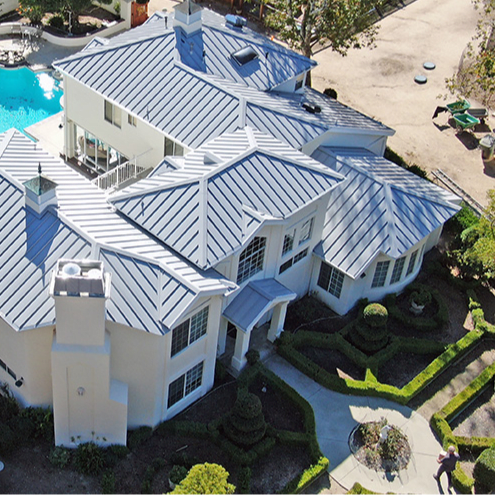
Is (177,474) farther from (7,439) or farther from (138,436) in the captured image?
(7,439)

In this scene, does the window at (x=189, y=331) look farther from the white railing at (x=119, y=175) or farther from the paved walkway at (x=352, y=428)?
the white railing at (x=119, y=175)

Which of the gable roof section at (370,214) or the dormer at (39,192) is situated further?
the gable roof section at (370,214)

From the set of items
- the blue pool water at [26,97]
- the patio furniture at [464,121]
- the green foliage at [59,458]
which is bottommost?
the green foliage at [59,458]

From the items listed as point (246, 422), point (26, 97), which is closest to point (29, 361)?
point (246, 422)

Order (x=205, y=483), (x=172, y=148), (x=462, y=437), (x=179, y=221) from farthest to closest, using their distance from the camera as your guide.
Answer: (x=172, y=148)
(x=462, y=437)
(x=179, y=221)
(x=205, y=483)

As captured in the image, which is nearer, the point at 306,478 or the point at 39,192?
the point at 39,192

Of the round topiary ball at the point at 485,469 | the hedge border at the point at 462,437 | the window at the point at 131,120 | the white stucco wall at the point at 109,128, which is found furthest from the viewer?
the window at the point at 131,120

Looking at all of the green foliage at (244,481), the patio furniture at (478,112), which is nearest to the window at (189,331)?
the green foliage at (244,481)
